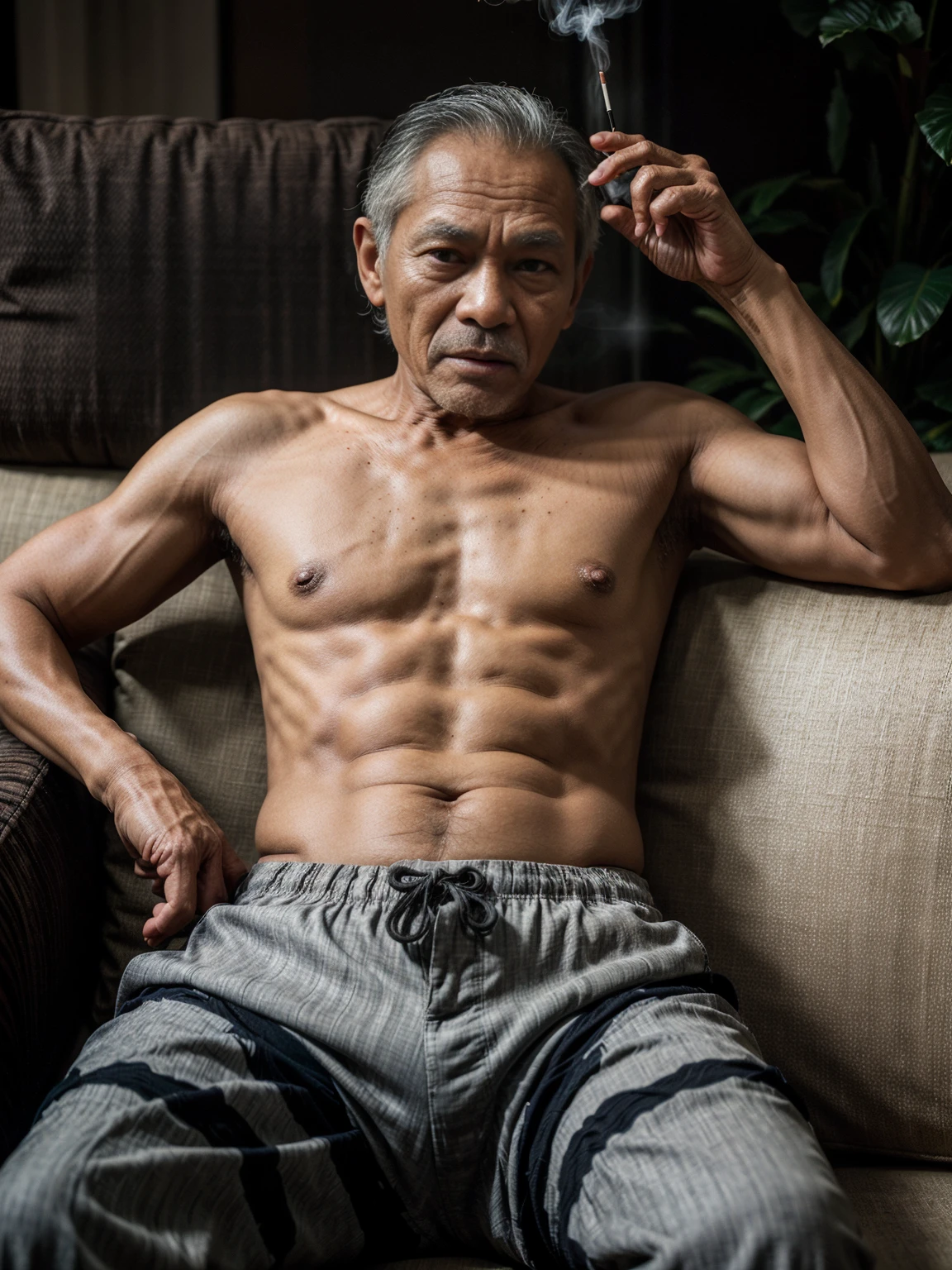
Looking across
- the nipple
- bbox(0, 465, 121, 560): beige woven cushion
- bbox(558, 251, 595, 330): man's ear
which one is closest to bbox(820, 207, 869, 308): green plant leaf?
bbox(558, 251, 595, 330): man's ear

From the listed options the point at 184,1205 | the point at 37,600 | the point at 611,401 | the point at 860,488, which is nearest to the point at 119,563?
the point at 37,600

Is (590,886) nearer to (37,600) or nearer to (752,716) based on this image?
(752,716)

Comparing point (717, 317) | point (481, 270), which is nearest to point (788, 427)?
point (717, 317)

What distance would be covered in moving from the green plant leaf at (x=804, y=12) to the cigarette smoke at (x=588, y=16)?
13.0 inches

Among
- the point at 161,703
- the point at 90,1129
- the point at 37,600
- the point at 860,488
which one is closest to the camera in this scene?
the point at 90,1129

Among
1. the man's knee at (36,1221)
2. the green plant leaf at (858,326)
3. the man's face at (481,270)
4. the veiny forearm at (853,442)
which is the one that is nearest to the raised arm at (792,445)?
the veiny forearm at (853,442)

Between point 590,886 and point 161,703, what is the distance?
0.66 m

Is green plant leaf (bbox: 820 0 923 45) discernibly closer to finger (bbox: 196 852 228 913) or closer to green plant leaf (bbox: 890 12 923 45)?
green plant leaf (bbox: 890 12 923 45)

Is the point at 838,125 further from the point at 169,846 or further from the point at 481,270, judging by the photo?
the point at 169,846

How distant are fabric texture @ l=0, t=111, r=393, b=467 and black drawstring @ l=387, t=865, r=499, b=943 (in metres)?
0.83

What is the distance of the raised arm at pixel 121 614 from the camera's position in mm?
1274

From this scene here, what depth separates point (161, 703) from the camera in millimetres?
1534

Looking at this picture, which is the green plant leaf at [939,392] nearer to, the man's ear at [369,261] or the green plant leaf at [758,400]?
the green plant leaf at [758,400]

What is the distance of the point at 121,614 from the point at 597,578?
61 centimetres
